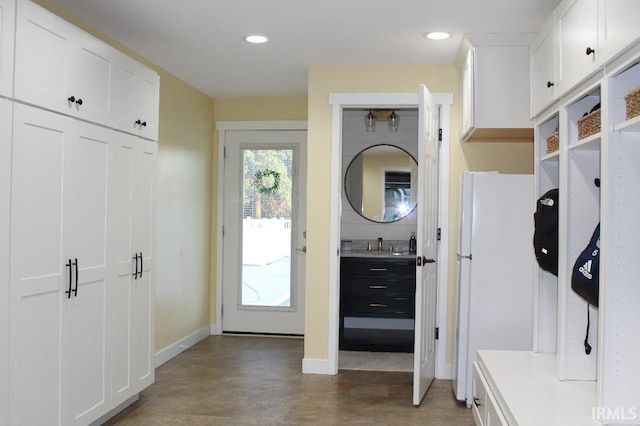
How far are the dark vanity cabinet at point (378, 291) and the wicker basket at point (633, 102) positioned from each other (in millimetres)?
3803

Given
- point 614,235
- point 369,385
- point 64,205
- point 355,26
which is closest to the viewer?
point 614,235

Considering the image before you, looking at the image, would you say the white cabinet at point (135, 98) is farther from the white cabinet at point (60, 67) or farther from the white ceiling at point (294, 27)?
the white ceiling at point (294, 27)

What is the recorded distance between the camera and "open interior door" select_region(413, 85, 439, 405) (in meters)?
3.86

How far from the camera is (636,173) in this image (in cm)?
170

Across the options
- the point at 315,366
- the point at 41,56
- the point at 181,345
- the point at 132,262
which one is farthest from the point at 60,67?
the point at 181,345

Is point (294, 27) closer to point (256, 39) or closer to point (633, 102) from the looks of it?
point (256, 39)

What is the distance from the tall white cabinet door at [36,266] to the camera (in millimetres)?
2545

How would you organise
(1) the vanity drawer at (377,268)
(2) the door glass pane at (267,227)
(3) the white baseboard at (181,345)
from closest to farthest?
(3) the white baseboard at (181,345), (1) the vanity drawer at (377,268), (2) the door glass pane at (267,227)

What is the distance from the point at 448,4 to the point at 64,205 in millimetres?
2315

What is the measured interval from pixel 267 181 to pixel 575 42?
4.32 m

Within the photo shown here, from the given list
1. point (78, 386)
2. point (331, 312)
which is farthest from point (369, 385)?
point (78, 386)

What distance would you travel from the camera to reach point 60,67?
2838 mm

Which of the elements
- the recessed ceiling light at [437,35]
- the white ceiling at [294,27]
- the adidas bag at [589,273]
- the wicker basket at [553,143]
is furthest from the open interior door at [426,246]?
the adidas bag at [589,273]

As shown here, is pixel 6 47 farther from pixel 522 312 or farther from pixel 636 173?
pixel 522 312
